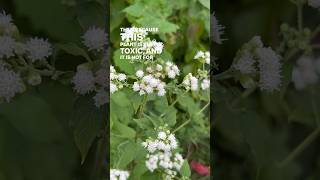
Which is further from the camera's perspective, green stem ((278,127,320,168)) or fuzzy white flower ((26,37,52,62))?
green stem ((278,127,320,168))

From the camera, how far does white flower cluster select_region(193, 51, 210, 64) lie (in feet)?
5.16

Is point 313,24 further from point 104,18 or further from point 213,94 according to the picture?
point 104,18

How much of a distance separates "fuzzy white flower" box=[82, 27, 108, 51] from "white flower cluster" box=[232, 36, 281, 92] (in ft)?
1.04

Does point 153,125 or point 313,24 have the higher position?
point 313,24

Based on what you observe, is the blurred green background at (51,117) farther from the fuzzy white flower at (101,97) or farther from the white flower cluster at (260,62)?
the white flower cluster at (260,62)

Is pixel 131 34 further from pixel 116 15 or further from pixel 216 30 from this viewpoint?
pixel 216 30

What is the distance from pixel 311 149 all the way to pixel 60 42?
0.68 metres

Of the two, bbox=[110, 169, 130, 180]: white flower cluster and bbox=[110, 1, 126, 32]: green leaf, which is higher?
bbox=[110, 1, 126, 32]: green leaf

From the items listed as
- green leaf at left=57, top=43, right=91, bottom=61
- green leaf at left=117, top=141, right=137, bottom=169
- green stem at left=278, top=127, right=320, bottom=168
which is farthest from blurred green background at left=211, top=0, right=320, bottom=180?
green leaf at left=57, top=43, right=91, bottom=61

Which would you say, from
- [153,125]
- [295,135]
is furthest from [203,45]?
[295,135]

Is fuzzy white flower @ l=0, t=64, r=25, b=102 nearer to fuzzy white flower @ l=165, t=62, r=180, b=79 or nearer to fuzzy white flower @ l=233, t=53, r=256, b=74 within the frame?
fuzzy white flower @ l=165, t=62, r=180, b=79

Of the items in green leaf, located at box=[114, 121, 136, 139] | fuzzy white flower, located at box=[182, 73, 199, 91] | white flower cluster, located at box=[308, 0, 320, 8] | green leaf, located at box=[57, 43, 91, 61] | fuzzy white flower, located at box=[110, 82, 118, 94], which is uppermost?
white flower cluster, located at box=[308, 0, 320, 8]

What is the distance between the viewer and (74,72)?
5.04 feet

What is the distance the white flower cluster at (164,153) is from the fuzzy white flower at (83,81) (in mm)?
188
